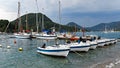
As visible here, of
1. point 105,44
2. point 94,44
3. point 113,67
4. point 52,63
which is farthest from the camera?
point 105,44

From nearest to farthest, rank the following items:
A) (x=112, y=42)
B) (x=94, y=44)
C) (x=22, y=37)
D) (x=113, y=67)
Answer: (x=113, y=67) → (x=94, y=44) → (x=112, y=42) → (x=22, y=37)

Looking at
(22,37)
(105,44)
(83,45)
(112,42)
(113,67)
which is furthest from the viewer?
(22,37)

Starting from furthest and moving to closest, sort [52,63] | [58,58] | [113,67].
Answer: [58,58], [52,63], [113,67]

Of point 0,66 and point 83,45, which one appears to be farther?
point 83,45

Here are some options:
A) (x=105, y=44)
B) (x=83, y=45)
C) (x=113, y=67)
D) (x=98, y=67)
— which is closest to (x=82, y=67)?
(x=98, y=67)

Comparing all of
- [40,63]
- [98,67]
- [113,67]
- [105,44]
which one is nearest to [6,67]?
[40,63]

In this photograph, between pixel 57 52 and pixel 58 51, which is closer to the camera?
pixel 58 51

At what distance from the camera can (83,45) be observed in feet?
143

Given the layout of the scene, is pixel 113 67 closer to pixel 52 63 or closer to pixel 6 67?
pixel 52 63

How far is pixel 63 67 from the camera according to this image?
98.5ft

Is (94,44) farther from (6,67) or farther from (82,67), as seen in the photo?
(6,67)

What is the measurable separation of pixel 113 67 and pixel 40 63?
34.9 ft

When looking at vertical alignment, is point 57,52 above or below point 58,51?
below

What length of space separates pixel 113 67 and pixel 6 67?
14.3 meters
